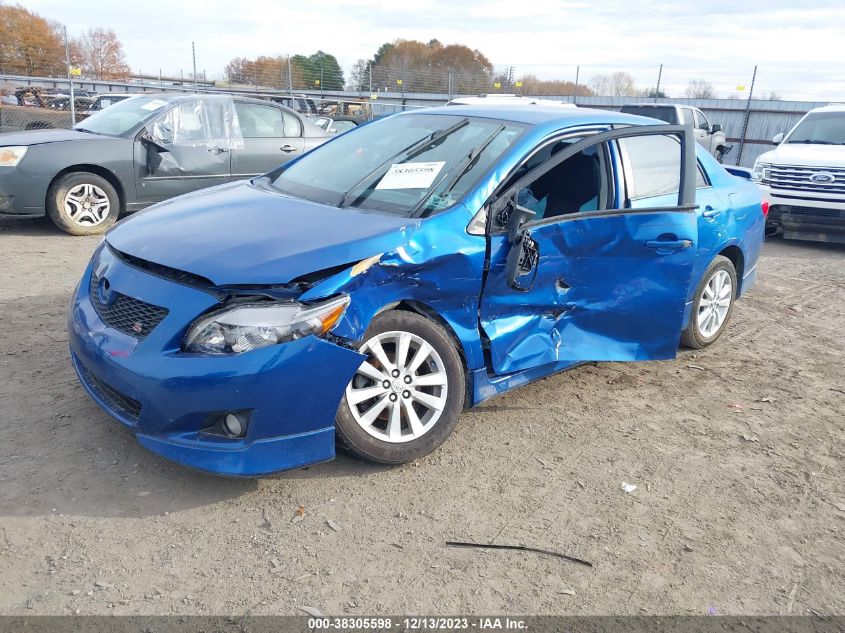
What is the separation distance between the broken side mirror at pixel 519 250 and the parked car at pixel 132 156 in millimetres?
5733

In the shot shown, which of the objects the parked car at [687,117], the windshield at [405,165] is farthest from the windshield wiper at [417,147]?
the parked car at [687,117]

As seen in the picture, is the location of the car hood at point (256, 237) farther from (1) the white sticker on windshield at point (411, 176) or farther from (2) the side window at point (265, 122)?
(2) the side window at point (265, 122)

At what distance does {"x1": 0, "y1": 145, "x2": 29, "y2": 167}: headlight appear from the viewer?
723 centimetres

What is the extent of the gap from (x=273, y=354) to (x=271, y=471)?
1.68 feet

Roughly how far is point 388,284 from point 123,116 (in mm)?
6554

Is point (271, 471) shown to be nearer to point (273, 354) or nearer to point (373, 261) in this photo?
point (273, 354)

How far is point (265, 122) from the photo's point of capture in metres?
8.95

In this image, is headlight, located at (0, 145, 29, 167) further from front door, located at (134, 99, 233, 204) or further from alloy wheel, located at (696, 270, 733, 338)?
alloy wheel, located at (696, 270, 733, 338)

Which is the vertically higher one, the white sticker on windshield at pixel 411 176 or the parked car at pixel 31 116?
the white sticker on windshield at pixel 411 176

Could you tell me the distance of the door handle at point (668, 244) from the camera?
3959 mm

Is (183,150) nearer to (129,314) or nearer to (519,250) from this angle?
(129,314)

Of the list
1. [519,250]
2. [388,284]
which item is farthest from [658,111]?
[388,284]

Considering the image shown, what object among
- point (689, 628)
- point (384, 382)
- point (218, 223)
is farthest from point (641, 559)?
point (218, 223)

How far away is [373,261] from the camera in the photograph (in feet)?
10.1
